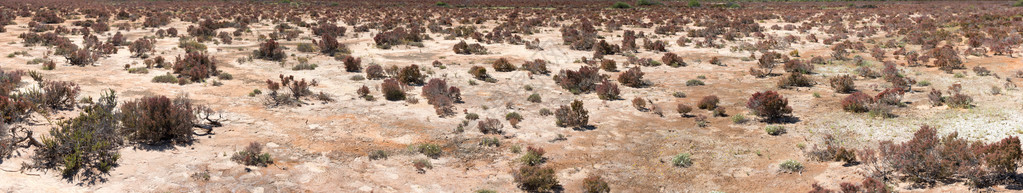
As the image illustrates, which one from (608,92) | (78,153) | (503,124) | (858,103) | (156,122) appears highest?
(156,122)

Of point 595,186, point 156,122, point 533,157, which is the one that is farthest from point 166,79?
point 595,186

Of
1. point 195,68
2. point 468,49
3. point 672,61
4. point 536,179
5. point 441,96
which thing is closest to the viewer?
point 536,179

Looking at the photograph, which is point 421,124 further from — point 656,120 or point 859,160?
point 859,160

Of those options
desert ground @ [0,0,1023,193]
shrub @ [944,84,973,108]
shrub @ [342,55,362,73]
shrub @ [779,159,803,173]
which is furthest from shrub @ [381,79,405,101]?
shrub @ [944,84,973,108]

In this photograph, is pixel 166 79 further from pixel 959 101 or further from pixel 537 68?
pixel 959 101

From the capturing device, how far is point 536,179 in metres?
9.34

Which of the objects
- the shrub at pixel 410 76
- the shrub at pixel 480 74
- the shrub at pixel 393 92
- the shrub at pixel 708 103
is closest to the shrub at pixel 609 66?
the shrub at pixel 480 74

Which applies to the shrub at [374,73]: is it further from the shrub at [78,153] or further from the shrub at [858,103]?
the shrub at [858,103]

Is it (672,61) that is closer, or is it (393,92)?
(393,92)

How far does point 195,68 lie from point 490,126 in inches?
412

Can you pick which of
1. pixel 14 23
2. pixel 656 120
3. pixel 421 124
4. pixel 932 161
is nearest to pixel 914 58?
pixel 656 120

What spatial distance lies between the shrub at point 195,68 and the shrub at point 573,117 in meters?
11.4

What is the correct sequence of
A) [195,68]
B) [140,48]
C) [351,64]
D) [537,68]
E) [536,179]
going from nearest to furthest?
[536,179], [195,68], [351,64], [537,68], [140,48]

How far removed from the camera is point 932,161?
339 inches
